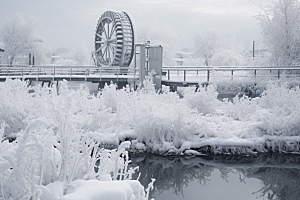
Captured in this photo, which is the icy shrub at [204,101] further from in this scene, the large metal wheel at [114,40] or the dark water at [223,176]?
the large metal wheel at [114,40]

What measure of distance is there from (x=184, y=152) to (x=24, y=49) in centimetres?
3299

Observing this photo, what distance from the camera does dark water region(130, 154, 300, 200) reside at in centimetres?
501

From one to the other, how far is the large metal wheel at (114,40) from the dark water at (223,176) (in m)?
18.7

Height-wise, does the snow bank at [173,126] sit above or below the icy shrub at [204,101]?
below

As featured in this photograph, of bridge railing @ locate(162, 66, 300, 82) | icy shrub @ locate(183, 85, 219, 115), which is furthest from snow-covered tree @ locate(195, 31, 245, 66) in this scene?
icy shrub @ locate(183, 85, 219, 115)

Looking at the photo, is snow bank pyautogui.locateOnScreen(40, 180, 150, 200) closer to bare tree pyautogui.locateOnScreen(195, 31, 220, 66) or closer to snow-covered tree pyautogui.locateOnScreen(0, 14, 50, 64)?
snow-covered tree pyautogui.locateOnScreen(0, 14, 50, 64)

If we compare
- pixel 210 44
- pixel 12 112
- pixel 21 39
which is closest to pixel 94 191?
pixel 12 112

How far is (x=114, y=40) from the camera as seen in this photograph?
86.8 feet

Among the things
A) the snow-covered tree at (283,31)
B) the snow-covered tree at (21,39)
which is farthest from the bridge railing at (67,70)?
the snow-covered tree at (21,39)

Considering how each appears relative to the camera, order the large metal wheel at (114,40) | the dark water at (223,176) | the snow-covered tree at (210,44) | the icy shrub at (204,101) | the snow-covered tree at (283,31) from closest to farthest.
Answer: the dark water at (223,176) → the icy shrub at (204,101) → the snow-covered tree at (283,31) → the large metal wheel at (114,40) → the snow-covered tree at (210,44)

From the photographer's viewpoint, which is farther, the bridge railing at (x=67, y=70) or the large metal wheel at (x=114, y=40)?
the large metal wheel at (x=114, y=40)

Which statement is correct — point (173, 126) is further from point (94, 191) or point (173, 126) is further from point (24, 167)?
point (24, 167)

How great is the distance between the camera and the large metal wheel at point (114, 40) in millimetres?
24609

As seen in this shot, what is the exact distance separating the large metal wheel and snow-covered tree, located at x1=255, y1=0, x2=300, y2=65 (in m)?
9.43
